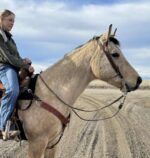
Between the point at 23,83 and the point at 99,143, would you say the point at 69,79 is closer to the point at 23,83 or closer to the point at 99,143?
the point at 23,83

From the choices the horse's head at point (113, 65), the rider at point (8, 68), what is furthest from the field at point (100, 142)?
the horse's head at point (113, 65)

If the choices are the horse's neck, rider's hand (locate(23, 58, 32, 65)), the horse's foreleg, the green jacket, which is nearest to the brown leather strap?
the horse's neck

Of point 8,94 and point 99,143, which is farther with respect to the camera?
point 99,143

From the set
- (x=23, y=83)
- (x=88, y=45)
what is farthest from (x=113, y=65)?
(x=23, y=83)

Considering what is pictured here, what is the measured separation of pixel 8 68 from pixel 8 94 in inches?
17.7

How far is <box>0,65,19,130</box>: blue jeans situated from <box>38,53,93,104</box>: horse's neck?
0.58m

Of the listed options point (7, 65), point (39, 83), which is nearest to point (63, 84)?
point (39, 83)

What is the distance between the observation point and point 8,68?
859 centimetres

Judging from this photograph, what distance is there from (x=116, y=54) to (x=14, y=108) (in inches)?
72.2

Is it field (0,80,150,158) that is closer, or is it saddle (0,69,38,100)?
saddle (0,69,38,100)

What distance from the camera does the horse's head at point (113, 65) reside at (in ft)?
27.1

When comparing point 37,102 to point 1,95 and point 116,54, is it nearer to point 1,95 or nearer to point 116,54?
point 1,95

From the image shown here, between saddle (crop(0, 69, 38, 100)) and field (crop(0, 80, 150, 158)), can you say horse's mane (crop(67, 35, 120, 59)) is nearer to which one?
saddle (crop(0, 69, 38, 100))

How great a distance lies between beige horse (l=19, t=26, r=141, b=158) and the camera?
829cm
